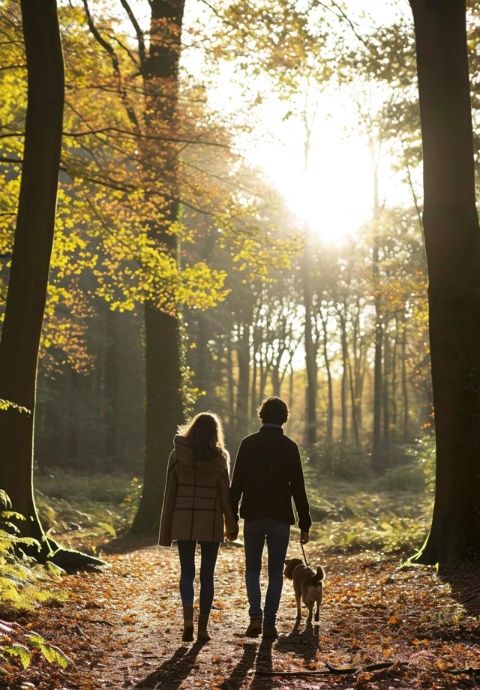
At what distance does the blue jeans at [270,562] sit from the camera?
23.3ft

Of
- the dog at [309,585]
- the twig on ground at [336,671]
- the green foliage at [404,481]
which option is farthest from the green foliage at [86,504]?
the green foliage at [404,481]

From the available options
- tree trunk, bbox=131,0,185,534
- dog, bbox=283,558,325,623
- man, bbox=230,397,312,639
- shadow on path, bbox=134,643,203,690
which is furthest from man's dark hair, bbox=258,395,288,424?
tree trunk, bbox=131,0,185,534

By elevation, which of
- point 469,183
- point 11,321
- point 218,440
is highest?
point 469,183

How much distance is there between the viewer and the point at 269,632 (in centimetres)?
709

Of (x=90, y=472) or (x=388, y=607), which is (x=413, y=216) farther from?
(x=388, y=607)

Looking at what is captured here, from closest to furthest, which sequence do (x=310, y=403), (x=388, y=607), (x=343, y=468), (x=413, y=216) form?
1. (x=388, y=607)
2. (x=413, y=216)
3. (x=343, y=468)
4. (x=310, y=403)

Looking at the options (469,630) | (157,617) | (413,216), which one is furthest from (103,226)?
(413,216)

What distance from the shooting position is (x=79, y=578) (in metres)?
10.2

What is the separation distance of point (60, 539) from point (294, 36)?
9.90 meters

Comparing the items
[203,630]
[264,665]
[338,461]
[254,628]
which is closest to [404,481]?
[338,461]

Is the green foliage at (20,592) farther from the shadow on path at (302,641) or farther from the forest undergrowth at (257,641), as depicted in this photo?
the shadow on path at (302,641)

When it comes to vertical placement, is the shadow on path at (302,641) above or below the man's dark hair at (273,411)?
below

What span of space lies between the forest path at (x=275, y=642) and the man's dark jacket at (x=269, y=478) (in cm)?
113

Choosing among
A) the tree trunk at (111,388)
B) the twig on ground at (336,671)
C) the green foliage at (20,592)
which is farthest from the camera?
the tree trunk at (111,388)
